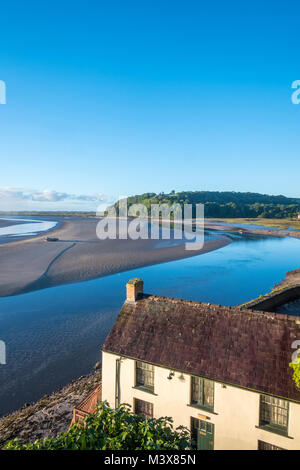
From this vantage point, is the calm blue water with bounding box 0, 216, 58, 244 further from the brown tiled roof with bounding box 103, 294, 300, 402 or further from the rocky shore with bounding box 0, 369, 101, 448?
the brown tiled roof with bounding box 103, 294, 300, 402

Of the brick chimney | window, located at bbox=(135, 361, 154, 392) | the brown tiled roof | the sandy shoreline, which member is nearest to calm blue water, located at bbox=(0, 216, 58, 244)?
the sandy shoreline

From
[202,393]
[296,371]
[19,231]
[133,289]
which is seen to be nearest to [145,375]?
[202,393]

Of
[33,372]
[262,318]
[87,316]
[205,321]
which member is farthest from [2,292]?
[262,318]

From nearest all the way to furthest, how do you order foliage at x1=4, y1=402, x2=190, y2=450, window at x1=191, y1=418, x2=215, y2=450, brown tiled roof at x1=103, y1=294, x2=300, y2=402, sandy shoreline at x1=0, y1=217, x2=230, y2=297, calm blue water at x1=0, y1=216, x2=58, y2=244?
foliage at x1=4, y1=402, x2=190, y2=450, brown tiled roof at x1=103, y1=294, x2=300, y2=402, window at x1=191, y1=418, x2=215, y2=450, sandy shoreline at x1=0, y1=217, x2=230, y2=297, calm blue water at x1=0, y1=216, x2=58, y2=244

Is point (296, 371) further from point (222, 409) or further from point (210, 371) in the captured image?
point (222, 409)

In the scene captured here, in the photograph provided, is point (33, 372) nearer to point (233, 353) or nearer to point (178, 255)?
point (233, 353)

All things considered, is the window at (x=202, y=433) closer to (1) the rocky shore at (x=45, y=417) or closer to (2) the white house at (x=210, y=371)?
(2) the white house at (x=210, y=371)
